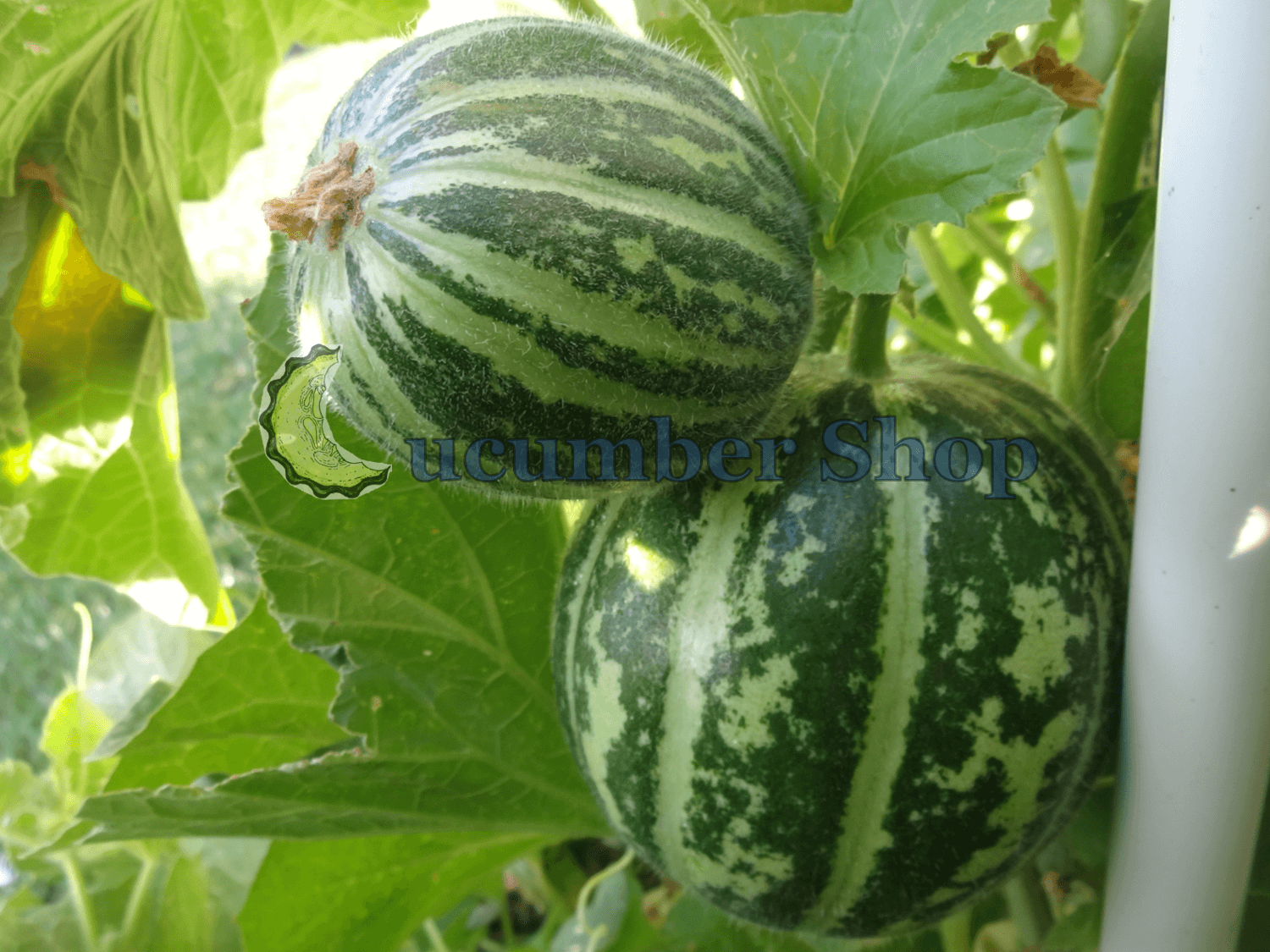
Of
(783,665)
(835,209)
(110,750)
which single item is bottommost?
(110,750)

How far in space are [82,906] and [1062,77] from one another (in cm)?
132

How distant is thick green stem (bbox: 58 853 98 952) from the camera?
1.20m

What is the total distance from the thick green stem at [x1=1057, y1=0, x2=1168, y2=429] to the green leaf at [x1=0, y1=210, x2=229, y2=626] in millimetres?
898

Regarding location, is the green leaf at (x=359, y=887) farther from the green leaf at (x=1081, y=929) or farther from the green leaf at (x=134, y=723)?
the green leaf at (x=1081, y=929)

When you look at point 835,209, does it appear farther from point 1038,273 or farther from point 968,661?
point 1038,273

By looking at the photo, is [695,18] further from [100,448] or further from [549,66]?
[100,448]

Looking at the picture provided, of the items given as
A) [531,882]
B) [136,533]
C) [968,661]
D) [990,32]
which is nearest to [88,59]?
[136,533]

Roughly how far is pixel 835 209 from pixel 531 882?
48.0 inches

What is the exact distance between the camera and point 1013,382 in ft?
2.33

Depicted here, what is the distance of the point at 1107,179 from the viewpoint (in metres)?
0.82

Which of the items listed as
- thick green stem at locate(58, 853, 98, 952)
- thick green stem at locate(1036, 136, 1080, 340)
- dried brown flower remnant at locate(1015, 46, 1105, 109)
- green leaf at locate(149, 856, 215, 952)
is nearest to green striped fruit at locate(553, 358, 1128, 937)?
dried brown flower remnant at locate(1015, 46, 1105, 109)

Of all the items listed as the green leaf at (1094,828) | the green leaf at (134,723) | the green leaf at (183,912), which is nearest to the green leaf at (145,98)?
the green leaf at (134,723)

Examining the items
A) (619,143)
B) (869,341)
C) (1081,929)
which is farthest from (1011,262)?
(619,143)

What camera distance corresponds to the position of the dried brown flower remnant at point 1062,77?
0.67m
